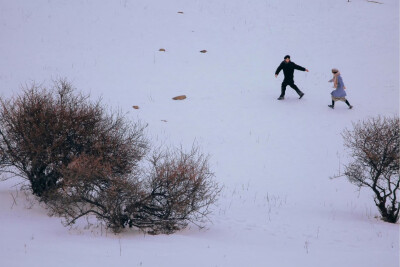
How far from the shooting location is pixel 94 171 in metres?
6.73

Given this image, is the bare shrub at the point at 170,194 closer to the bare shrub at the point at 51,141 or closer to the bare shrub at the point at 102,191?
the bare shrub at the point at 102,191

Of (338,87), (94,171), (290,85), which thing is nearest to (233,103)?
(290,85)

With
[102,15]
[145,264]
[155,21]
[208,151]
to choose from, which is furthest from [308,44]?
[145,264]

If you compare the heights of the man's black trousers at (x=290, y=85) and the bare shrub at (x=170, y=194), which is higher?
the man's black trousers at (x=290, y=85)

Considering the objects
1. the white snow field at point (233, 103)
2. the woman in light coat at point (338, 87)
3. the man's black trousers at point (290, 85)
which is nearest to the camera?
the white snow field at point (233, 103)

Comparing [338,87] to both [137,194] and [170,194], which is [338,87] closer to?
[170,194]

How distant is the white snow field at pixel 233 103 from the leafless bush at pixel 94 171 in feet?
1.24

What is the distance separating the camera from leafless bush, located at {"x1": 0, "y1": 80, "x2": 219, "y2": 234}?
683 cm

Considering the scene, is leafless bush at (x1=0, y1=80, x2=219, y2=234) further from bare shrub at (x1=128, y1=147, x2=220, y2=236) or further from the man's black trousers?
the man's black trousers


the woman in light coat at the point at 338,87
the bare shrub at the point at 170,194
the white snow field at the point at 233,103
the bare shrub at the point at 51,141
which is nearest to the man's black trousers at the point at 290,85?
the white snow field at the point at 233,103

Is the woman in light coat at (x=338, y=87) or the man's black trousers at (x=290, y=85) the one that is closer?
the woman in light coat at (x=338, y=87)

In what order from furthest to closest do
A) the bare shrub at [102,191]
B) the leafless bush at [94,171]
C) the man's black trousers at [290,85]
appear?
the man's black trousers at [290,85] < the leafless bush at [94,171] < the bare shrub at [102,191]

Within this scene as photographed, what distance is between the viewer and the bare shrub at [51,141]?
771 centimetres

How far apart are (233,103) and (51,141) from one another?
9436mm
